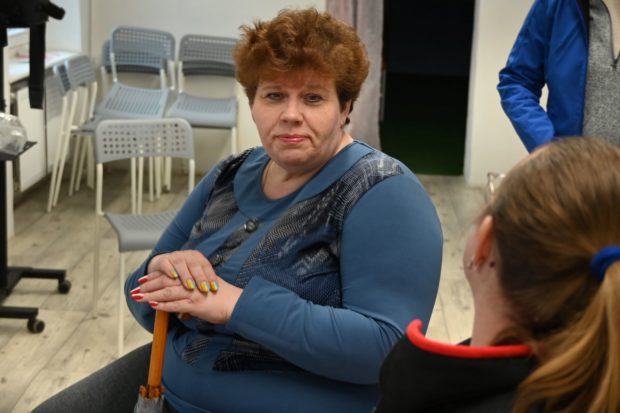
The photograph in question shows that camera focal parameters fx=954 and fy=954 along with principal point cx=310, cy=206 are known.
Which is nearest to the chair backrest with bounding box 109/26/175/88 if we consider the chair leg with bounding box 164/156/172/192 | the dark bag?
the chair leg with bounding box 164/156/172/192

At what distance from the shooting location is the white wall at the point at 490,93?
605 cm

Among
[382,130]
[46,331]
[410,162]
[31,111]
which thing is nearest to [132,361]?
[46,331]

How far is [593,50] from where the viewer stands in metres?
2.50

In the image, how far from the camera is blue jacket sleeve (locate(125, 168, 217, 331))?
202 cm

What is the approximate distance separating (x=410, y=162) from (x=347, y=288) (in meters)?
5.07

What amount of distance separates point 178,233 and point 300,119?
0.41 m

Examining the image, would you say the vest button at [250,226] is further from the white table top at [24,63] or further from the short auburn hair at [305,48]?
the white table top at [24,63]

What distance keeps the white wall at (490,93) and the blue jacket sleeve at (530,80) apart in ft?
11.3

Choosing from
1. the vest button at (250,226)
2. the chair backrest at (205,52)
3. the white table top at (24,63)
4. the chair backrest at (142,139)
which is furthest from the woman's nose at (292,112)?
the chair backrest at (205,52)

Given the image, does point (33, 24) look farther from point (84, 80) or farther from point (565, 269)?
point (565, 269)

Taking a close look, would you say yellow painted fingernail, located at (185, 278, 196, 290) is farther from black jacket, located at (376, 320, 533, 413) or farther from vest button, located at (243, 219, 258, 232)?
black jacket, located at (376, 320, 533, 413)

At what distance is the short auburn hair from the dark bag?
6.63 feet

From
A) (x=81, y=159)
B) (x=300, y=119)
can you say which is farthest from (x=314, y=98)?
(x=81, y=159)

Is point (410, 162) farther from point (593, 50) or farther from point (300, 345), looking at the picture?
point (300, 345)
